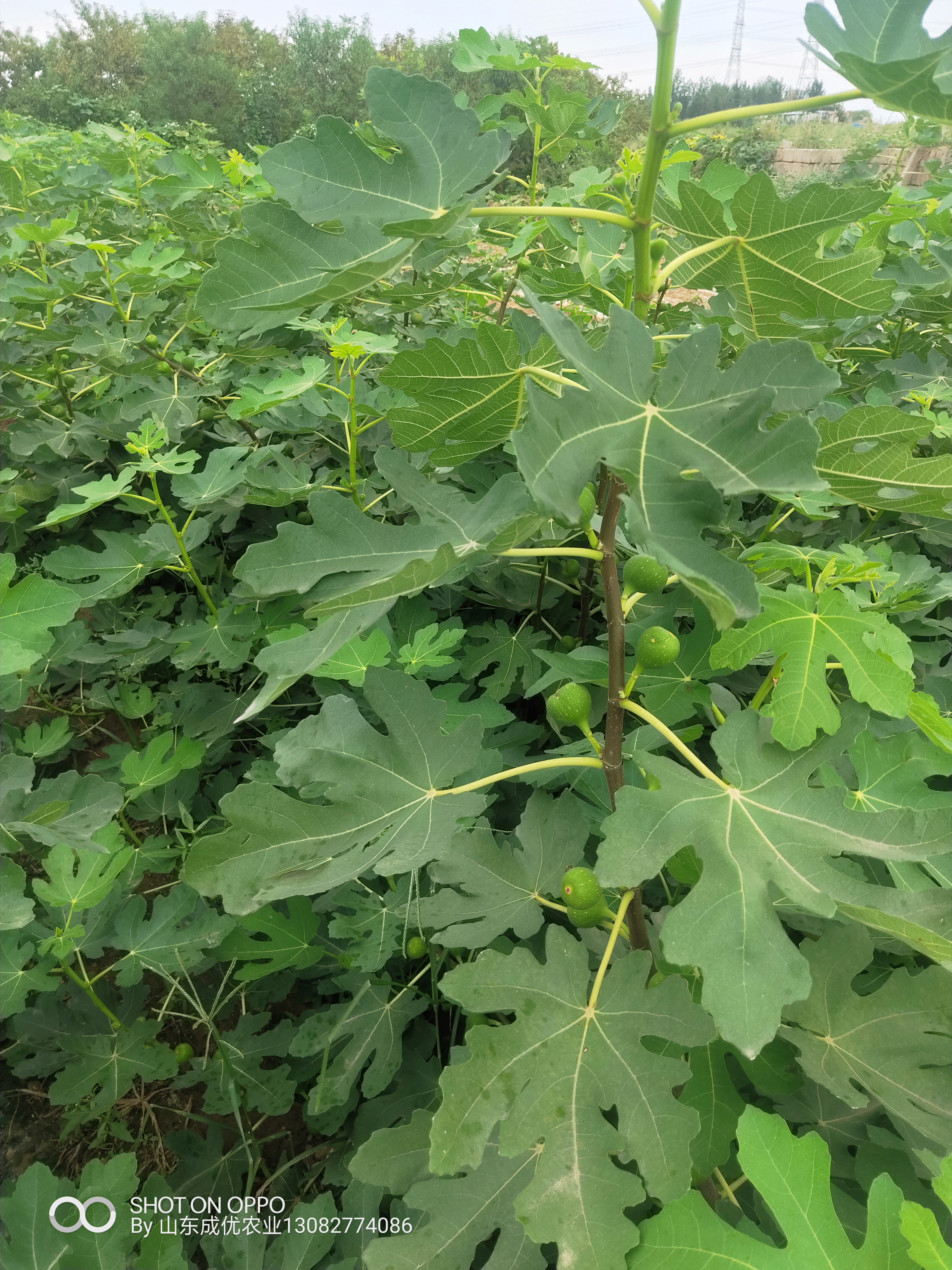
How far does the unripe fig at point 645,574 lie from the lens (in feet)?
3.12

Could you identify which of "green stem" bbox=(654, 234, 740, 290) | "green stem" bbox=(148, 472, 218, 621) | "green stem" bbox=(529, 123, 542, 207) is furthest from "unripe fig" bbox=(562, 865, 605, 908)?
"green stem" bbox=(529, 123, 542, 207)

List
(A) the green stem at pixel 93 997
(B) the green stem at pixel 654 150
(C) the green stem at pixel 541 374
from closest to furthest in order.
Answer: (B) the green stem at pixel 654 150 → (C) the green stem at pixel 541 374 → (A) the green stem at pixel 93 997

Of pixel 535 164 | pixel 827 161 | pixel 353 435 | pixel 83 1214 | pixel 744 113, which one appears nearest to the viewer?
pixel 744 113

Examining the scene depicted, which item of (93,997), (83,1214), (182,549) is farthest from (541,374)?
(93,997)

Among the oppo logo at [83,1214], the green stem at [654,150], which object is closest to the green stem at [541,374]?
the green stem at [654,150]

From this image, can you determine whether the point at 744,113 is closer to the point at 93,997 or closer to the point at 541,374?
the point at 541,374

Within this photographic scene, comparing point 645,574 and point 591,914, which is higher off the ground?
point 645,574

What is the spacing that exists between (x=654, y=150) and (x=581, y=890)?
2.84 ft

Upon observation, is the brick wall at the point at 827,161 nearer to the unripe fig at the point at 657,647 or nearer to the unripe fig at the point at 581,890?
the unripe fig at the point at 657,647

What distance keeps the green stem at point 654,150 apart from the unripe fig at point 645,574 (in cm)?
30

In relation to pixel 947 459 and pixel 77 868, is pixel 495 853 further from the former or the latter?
pixel 77 868

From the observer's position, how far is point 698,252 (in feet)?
2.78

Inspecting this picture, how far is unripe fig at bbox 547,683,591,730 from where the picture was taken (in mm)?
1007

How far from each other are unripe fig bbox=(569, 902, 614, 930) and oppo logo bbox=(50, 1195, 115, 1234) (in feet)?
2.72
